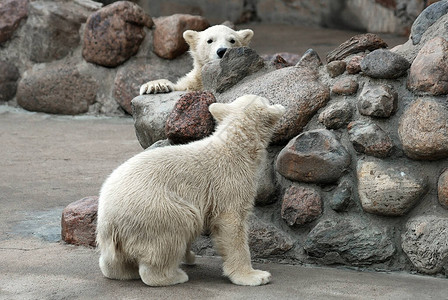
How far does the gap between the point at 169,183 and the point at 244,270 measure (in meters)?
0.54

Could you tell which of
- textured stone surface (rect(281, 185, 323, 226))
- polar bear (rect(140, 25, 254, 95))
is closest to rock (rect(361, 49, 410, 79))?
textured stone surface (rect(281, 185, 323, 226))

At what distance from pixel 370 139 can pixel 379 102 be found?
197mm

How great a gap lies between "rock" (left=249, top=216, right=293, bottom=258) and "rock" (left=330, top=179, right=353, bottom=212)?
310 mm

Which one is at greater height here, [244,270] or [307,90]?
[307,90]

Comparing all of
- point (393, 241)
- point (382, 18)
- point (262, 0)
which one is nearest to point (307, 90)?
point (393, 241)

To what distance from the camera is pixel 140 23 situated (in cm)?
826

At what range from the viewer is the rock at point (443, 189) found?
12.5 feet

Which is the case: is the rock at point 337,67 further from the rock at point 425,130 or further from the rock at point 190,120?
the rock at point 190,120

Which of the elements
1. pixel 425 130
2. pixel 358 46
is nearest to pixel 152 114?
pixel 358 46

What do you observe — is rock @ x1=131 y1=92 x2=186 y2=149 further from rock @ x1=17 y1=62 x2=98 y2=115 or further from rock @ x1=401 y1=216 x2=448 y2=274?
rock @ x1=17 y1=62 x2=98 y2=115

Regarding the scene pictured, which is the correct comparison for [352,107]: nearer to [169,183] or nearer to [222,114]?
[222,114]

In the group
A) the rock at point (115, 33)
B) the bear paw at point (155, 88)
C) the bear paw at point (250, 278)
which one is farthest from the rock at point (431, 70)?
the rock at point (115, 33)

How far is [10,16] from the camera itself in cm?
870

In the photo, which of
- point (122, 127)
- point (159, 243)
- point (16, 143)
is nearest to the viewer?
point (159, 243)
